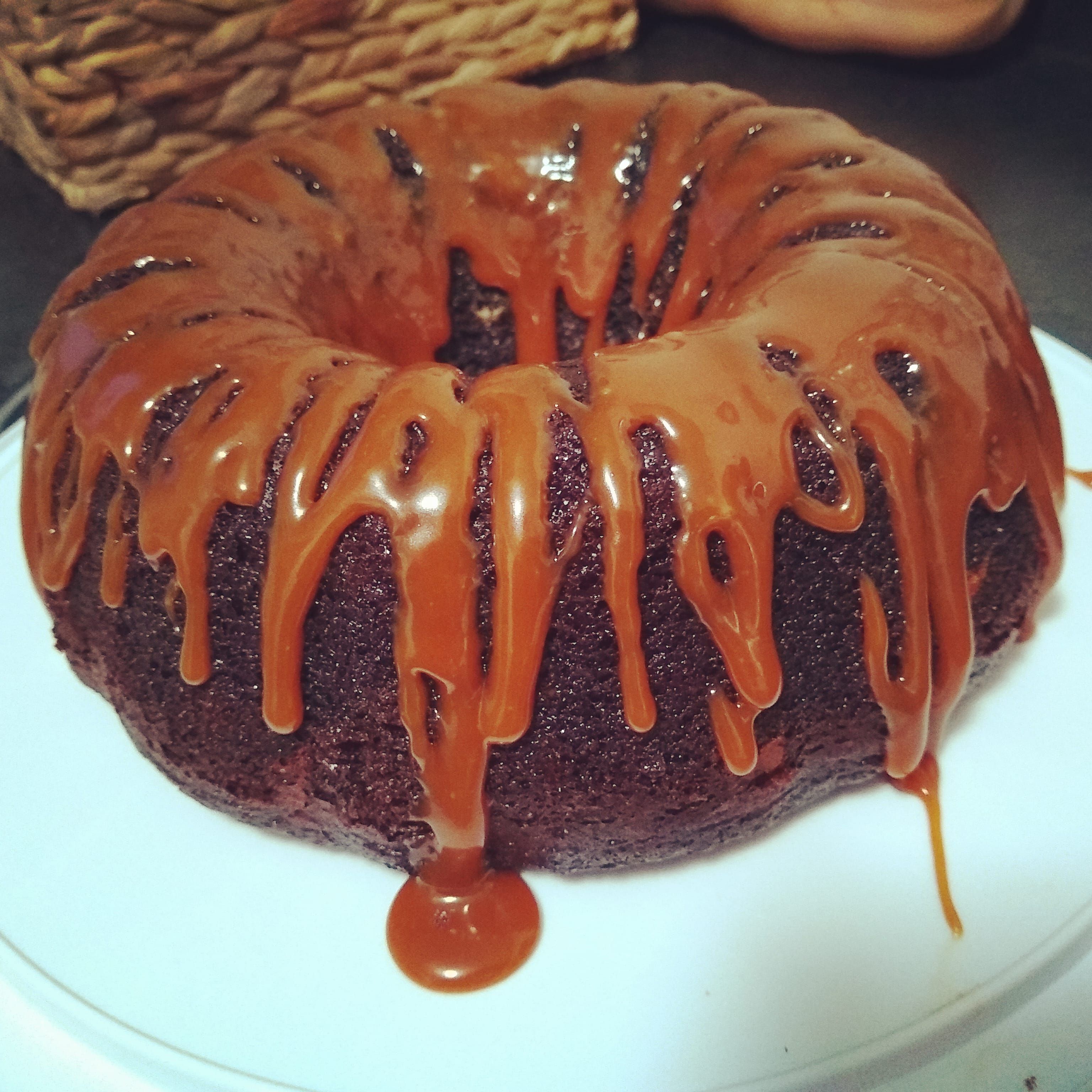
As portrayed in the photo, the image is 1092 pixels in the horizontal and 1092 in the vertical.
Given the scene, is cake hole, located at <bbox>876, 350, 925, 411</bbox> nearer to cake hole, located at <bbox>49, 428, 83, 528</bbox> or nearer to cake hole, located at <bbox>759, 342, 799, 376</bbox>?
cake hole, located at <bbox>759, 342, 799, 376</bbox>

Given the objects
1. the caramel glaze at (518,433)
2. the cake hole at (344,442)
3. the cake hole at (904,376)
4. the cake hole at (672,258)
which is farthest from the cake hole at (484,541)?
the cake hole at (672,258)

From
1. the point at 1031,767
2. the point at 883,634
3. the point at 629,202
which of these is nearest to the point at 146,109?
the point at 629,202

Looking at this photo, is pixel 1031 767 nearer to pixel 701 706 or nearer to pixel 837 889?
pixel 837 889

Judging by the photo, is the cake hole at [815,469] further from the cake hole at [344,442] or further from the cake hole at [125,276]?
the cake hole at [125,276]

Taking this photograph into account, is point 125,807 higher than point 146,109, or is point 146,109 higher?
point 146,109

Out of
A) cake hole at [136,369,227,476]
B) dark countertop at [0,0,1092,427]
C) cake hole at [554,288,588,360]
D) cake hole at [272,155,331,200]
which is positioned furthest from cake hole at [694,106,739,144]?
dark countertop at [0,0,1092,427]

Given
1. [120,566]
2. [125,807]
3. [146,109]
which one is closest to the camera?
[120,566]
